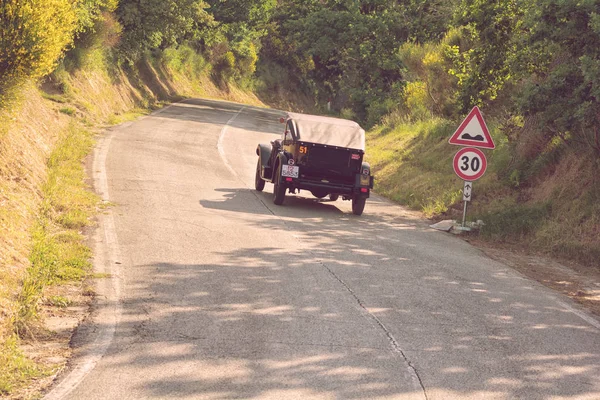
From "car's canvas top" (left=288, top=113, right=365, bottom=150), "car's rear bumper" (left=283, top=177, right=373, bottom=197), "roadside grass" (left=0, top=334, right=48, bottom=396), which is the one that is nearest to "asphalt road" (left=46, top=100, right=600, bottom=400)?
"roadside grass" (left=0, top=334, right=48, bottom=396)

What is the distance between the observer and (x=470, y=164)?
1541cm

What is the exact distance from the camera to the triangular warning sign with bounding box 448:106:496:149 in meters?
15.3

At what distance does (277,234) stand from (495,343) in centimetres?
550

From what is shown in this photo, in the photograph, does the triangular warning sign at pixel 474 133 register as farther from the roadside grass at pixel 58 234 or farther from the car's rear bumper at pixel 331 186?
the roadside grass at pixel 58 234

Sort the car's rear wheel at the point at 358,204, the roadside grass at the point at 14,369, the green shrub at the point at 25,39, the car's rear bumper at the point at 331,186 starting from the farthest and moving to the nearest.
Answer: the car's rear wheel at the point at 358,204
the car's rear bumper at the point at 331,186
the green shrub at the point at 25,39
the roadside grass at the point at 14,369

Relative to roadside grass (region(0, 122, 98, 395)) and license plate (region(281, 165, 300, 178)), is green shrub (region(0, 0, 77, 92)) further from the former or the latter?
license plate (region(281, 165, 300, 178))

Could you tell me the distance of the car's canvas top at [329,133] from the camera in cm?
1611

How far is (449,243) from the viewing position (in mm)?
13914

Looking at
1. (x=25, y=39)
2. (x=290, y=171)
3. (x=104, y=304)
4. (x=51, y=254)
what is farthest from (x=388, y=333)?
(x=25, y=39)

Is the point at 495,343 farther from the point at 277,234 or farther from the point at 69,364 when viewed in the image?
the point at 277,234

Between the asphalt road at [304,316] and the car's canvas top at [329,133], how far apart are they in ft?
6.15

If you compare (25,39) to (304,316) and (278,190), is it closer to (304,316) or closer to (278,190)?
(278,190)

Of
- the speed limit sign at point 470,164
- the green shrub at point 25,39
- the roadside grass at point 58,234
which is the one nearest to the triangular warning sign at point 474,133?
the speed limit sign at point 470,164

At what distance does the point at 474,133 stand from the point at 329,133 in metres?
2.99
